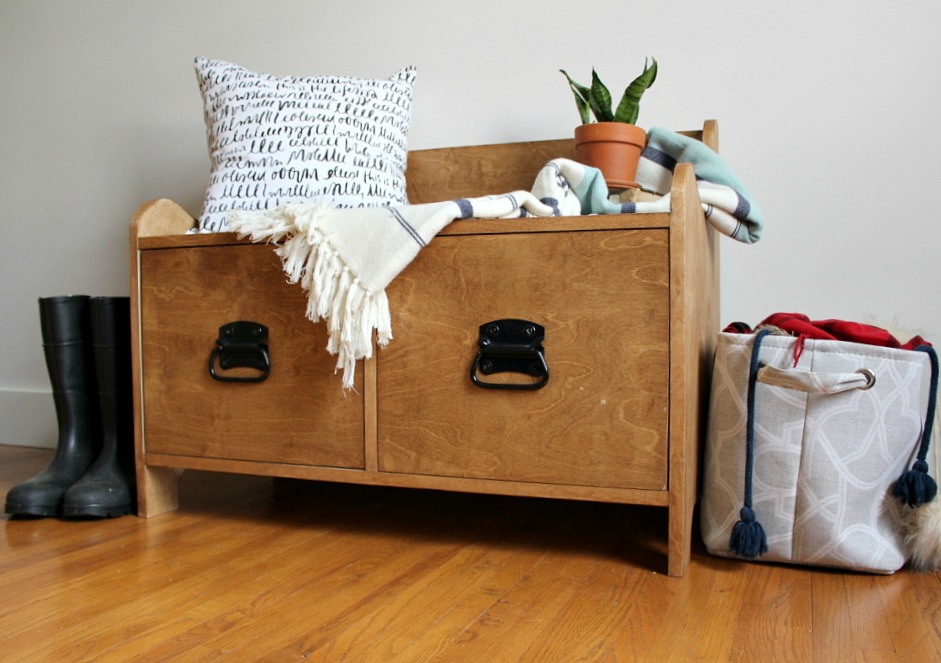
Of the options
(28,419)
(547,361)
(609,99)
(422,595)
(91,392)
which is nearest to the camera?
(422,595)

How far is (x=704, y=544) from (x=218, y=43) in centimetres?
157

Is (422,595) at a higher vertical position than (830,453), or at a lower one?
lower

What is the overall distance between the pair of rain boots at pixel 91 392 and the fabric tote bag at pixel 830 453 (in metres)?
1.04

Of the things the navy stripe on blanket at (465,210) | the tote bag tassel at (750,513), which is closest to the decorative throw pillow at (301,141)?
the navy stripe on blanket at (465,210)

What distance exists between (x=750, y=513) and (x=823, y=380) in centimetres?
20

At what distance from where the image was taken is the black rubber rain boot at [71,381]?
1438mm

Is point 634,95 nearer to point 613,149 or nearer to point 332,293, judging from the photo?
point 613,149

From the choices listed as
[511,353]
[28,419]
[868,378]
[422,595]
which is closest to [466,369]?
[511,353]

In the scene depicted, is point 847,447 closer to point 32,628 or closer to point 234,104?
point 32,628

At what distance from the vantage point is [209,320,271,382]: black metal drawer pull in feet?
4.14

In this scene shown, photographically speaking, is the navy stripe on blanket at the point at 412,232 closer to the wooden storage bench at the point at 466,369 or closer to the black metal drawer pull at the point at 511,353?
the wooden storage bench at the point at 466,369

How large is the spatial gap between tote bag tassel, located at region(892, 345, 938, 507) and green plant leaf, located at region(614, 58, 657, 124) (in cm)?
60

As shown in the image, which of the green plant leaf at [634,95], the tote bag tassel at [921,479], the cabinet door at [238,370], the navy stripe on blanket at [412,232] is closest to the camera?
the tote bag tassel at [921,479]

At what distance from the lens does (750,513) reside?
106cm
